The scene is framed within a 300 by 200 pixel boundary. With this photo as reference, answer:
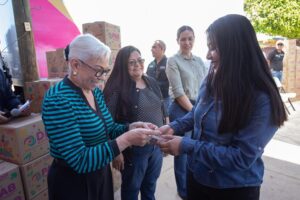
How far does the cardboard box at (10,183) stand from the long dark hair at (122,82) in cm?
92

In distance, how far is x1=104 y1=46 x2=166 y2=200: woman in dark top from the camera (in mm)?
1900

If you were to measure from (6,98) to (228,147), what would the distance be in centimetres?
209

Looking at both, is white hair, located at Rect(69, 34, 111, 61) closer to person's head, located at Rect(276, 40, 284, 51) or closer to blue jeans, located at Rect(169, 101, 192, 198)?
blue jeans, located at Rect(169, 101, 192, 198)

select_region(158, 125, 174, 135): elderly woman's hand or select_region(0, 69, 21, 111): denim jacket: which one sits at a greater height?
select_region(0, 69, 21, 111): denim jacket

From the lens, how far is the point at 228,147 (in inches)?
45.7

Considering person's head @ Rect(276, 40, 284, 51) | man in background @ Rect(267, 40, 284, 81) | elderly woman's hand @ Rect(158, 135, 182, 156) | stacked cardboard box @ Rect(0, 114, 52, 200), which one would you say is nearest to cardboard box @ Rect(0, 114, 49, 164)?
stacked cardboard box @ Rect(0, 114, 52, 200)

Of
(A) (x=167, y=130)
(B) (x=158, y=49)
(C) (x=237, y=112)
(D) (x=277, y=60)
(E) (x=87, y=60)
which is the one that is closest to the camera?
(C) (x=237, y=112)

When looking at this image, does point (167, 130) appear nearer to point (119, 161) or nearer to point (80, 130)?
point (119, 161)

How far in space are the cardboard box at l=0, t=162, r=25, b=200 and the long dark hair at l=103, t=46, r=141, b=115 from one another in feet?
3.01

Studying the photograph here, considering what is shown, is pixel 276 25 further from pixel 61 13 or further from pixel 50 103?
pixel 50 103

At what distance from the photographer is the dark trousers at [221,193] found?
1.23m

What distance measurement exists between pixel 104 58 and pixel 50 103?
1.15 feet

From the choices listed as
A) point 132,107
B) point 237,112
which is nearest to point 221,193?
point 237,112

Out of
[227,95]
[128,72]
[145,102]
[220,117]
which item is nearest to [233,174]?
[220,117]
